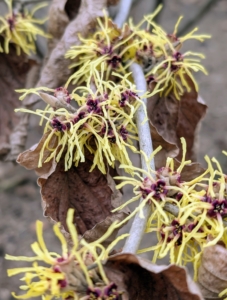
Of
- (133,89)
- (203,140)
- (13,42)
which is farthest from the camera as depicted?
(203,140)

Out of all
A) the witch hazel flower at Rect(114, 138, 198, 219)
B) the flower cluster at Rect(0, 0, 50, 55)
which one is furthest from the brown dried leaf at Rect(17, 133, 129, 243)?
the flower cluster at Rect(0, 0, 50, 55)

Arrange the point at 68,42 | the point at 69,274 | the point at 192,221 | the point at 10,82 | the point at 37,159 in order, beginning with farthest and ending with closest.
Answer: the point at 10,82 < the point at 68,42 < the point at 37,159 < the point at 192,221 < the point at 69,274

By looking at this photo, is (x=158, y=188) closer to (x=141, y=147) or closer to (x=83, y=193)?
(x=141, y=147)

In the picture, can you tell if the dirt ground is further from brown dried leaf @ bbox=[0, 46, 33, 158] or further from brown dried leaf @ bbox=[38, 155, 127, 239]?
brown dried leaf @ bbox=[38, 155, 127, 239]

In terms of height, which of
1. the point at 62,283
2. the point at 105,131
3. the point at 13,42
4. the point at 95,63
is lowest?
the point at 62,283

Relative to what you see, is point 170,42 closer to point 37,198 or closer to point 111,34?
point 111,34

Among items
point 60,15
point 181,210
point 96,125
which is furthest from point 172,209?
point 60,15

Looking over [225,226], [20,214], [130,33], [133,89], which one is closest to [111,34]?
[130,33]
